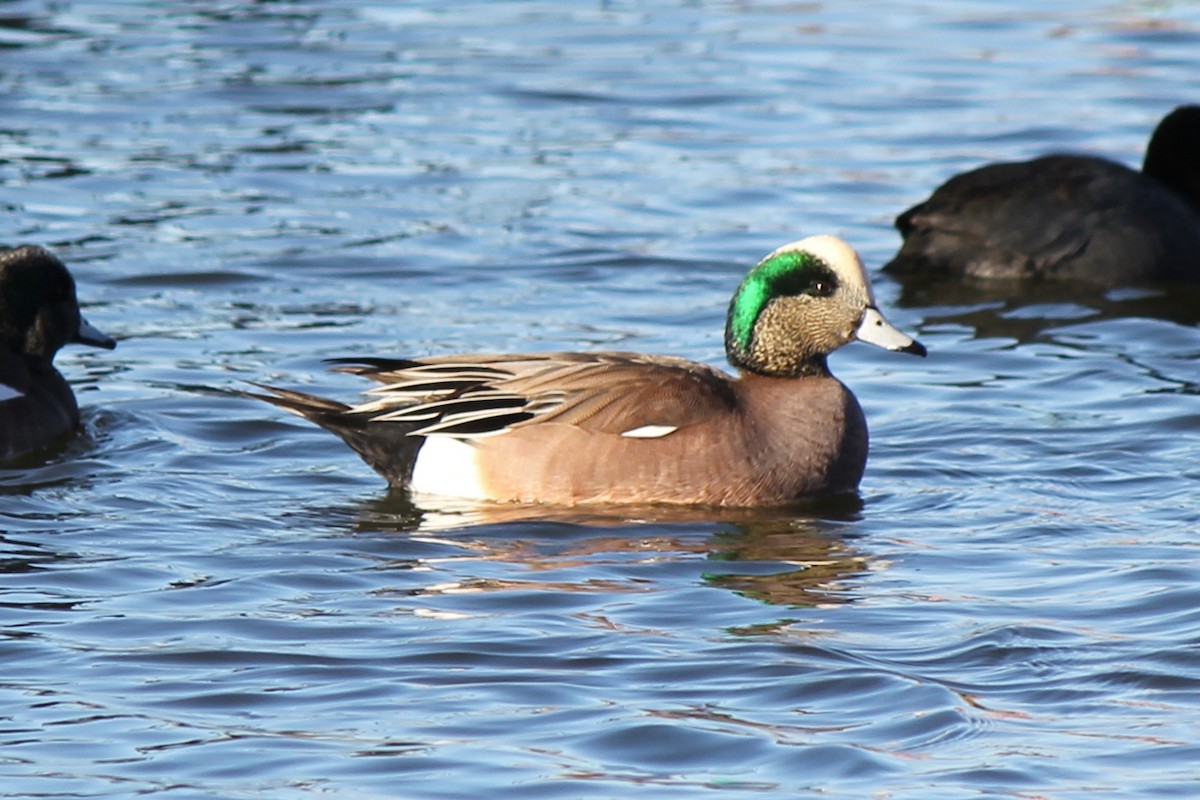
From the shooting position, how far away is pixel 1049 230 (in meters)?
11.2

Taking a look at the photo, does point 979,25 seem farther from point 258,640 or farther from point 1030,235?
point 258,640

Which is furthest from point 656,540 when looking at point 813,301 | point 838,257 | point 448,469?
point 838,257

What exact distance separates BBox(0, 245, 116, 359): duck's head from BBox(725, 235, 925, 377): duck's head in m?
2.76

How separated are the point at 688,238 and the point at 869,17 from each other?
6354 millimetres

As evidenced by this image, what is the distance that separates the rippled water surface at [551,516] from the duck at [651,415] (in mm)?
151

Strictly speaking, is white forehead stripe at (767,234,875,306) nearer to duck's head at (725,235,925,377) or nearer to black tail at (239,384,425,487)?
duck's head at (725,235,925,377)

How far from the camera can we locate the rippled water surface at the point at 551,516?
550 cm

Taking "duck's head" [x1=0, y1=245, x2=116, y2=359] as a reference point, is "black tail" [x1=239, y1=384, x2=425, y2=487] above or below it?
Result: below

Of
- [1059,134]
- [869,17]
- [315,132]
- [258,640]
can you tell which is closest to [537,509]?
[258,640]

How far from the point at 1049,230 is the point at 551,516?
441 centimetres

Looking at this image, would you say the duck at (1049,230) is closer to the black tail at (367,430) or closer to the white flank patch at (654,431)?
the white flank patch at (654,431)

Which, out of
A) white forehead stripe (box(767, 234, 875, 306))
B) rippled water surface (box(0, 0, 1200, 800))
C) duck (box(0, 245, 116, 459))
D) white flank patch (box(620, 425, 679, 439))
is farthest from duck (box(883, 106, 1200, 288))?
duck (box(0, 245, 116, 459))

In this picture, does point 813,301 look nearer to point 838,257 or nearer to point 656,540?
point 838,257

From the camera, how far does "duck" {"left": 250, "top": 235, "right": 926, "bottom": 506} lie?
7762mm
